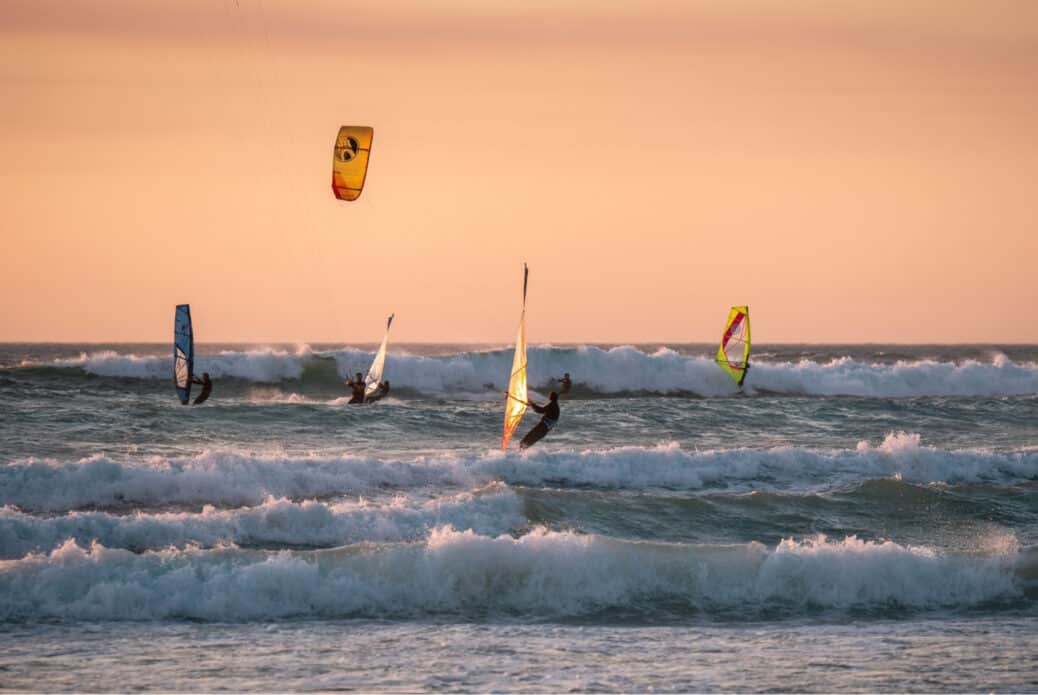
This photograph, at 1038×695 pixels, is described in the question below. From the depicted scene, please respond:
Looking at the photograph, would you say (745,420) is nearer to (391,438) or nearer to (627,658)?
(391,438)

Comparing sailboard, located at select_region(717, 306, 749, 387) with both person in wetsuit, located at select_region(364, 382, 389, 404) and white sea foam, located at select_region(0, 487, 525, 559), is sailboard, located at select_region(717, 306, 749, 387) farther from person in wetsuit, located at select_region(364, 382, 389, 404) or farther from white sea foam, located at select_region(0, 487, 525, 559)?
white sea foam, located at select_region(0, 487, 525, 559)

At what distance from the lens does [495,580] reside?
1244 centimetres

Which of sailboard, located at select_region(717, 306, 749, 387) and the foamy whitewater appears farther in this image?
sailboard, located at select_region(717, 306, 749, 387)

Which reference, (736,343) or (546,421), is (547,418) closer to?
(546,421)

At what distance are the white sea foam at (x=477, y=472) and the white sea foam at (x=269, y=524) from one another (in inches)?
32.1

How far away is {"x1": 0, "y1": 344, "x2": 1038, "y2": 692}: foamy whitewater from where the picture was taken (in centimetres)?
997

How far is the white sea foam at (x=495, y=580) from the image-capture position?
38.0ft

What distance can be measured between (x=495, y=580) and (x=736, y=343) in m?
14.6

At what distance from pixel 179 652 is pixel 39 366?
24.7 metres

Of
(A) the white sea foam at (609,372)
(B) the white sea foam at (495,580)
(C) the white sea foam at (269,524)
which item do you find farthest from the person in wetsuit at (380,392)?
(A) the white sea foam at (609,372)

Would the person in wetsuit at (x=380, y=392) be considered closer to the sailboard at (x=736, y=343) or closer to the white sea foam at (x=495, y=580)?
the sailboard at (x=736, y=343)

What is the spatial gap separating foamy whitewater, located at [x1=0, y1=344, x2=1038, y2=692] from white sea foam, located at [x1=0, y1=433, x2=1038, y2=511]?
48mm

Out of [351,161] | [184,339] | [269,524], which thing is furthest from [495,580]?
[351,161]

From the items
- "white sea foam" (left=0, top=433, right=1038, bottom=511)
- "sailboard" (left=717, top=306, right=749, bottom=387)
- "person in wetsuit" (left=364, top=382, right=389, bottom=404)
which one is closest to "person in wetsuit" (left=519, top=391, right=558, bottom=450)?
"white sea foam" (left=0, top=433, right=1038, bottom=511)
